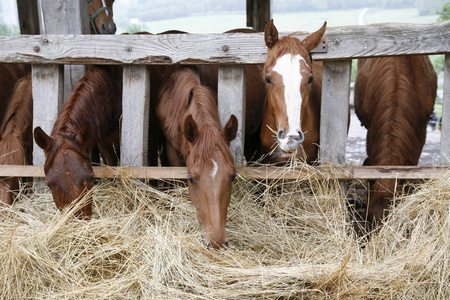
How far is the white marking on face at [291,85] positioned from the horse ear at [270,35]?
190 mm

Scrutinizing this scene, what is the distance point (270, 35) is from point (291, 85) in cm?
42

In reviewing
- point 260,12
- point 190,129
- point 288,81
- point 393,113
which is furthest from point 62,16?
point 260,12

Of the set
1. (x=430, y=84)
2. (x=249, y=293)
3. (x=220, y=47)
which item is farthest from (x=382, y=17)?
(x=249, y=293)

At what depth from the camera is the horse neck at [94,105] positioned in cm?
291

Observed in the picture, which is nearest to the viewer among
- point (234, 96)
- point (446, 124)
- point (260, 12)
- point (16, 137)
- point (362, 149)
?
point (446, 124)

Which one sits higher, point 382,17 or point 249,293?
point 382,17

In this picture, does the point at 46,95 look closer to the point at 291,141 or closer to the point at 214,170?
the point at 214,170

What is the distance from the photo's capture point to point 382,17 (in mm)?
18125

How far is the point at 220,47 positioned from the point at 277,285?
1679 mm

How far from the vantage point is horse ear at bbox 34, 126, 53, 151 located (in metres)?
2.65

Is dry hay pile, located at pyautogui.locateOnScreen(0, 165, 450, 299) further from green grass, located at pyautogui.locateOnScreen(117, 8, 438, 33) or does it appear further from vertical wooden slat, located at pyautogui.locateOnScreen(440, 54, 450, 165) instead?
green grass, located at pyautogui.locateOnScreen(117, 8, 438, 33)

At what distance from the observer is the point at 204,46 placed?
3021 mm

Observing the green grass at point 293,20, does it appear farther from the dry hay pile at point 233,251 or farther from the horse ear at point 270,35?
the dry hay pile at point 233,251

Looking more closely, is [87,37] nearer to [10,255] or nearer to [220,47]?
[220,47]
